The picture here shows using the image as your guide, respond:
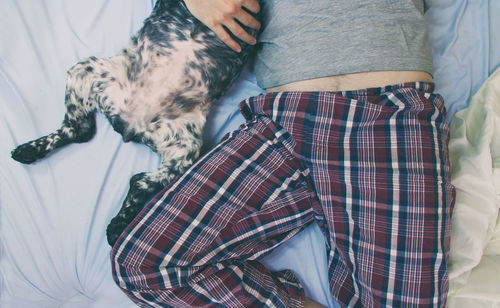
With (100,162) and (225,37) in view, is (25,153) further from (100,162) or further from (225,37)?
(225,37)

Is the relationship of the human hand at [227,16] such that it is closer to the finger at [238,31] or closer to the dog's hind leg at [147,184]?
the finger at [238,31]

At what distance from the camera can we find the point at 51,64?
1346 millimetres

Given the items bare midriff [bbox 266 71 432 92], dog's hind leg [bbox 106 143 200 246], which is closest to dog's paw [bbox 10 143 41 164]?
dog's hind leg [bbox 106 143 200 246]

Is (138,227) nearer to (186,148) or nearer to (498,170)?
(186,148)

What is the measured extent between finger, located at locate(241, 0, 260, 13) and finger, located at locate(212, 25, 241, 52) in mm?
109

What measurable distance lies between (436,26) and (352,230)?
97cm

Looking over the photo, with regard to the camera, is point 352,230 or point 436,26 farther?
point 436,26

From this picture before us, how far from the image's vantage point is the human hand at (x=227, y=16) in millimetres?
1104

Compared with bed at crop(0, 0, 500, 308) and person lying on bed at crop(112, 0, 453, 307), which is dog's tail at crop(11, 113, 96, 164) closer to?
bed at crop(0, 0, 500, 308)

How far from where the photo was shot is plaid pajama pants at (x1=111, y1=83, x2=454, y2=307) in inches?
38.2

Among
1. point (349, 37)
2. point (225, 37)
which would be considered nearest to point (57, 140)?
point (225, 37)

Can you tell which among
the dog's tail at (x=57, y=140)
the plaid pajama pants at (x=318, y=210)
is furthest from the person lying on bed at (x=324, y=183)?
the dog's tail at (x=57, y=140)

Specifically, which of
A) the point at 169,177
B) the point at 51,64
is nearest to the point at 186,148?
the point at 169,177

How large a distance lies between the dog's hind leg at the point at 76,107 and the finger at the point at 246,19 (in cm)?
56
